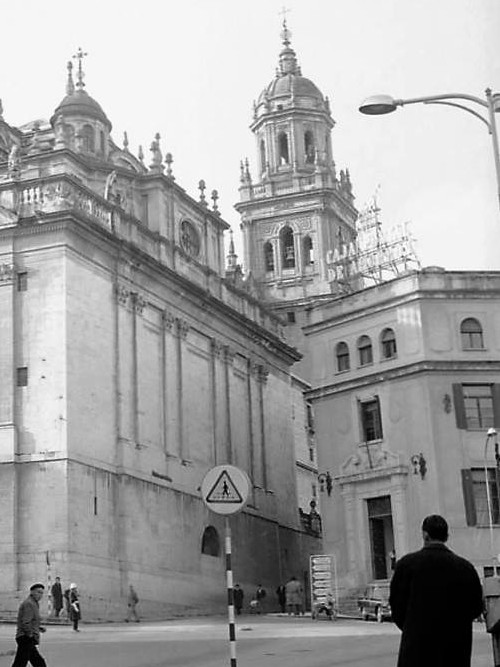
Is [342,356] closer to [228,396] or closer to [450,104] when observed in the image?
[228,396]

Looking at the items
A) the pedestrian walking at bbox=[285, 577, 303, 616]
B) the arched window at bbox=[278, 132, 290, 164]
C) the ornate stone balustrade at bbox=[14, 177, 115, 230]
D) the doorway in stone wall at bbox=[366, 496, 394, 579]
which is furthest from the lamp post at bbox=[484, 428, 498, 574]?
the arched window at bbox=[278, 132, 290, 164]

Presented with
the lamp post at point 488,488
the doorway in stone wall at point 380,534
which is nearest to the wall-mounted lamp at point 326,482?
the doorway in stone wall at point 380,534

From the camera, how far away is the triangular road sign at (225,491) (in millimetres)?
17266

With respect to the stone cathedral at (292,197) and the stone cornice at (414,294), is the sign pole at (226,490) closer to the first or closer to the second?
the stone cornice at (414,294)

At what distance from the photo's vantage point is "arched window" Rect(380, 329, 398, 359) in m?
51.1

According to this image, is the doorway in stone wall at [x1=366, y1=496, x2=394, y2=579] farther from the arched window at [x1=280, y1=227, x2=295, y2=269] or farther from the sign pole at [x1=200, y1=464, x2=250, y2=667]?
the arched window at [x1=280, y1=227, x2=295, y2=269]

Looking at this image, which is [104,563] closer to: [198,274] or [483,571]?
[483,571]

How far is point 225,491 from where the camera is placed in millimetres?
17328

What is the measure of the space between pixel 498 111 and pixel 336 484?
31.5 m

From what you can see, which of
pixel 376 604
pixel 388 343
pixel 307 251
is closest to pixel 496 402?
pixel 388 343

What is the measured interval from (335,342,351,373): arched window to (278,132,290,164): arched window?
55.4 metres

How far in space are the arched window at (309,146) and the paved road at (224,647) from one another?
71102 millimetres

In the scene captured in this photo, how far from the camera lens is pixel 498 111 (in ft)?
72.3

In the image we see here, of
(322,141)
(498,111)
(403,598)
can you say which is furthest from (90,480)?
(322,141)
